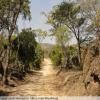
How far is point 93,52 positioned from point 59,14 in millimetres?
20496

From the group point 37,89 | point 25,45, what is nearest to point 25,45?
point 25,45

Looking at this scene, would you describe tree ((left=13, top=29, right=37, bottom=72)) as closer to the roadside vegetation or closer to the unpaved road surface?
the roadside vegetation

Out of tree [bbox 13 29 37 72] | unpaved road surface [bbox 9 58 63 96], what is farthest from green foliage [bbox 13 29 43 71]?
unpaved road surface [bbox 9 58 63 96]

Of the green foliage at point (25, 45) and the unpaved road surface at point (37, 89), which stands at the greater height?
the green foliage at point (25, 45)

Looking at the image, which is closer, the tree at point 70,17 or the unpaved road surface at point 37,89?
the unpaved road surface at point 37,89

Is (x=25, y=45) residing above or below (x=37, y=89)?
above

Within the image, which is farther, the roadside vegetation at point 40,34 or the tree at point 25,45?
the tree at point 25,45

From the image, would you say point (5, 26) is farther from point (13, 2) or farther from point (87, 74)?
point (87, 74)

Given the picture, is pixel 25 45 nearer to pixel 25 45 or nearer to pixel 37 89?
pixel 25 45

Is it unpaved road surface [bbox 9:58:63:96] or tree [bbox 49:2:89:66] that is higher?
tree [bbox 49:2:89:66]

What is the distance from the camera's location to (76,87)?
59.6 feet

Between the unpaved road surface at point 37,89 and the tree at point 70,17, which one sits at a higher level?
the tree at point 70,17

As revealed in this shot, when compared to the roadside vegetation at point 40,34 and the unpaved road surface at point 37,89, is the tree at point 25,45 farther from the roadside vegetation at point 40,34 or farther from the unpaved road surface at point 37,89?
the unpaved road surface at point 37,89

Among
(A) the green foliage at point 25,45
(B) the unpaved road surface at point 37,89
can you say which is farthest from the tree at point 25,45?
(B) the unpaved road surface at point 37,89
